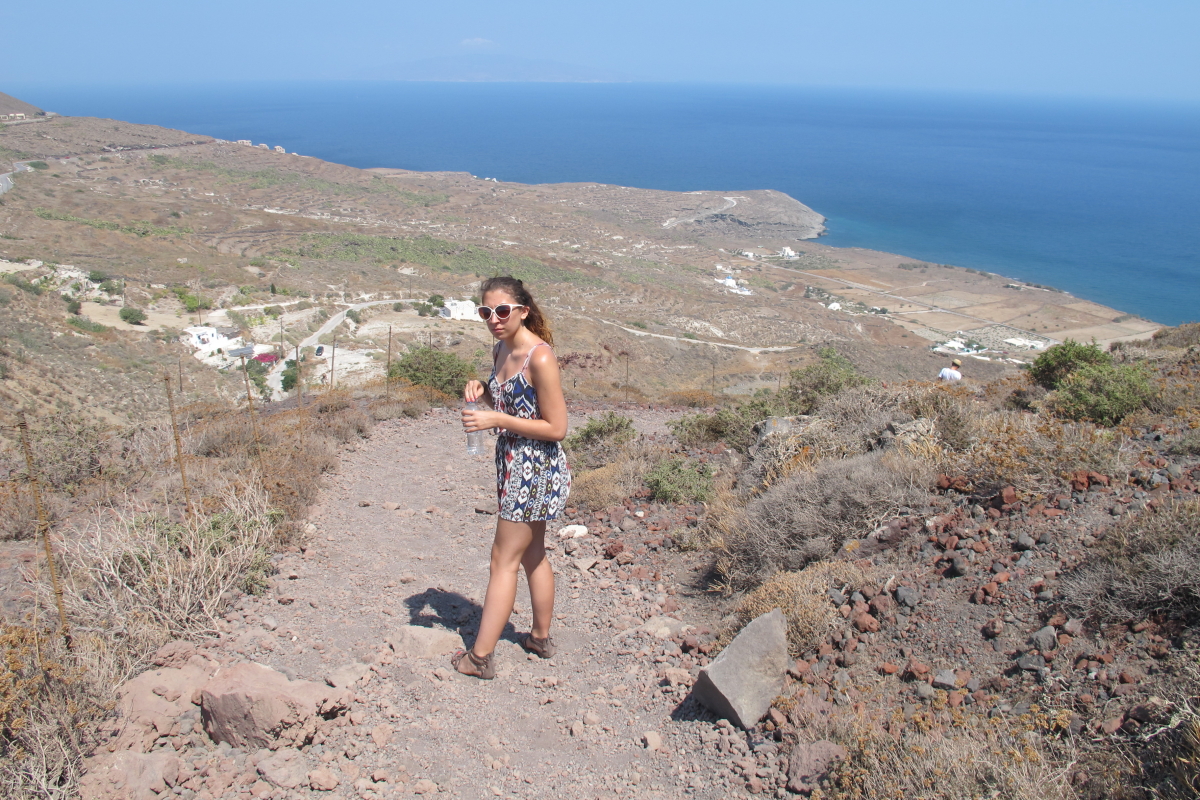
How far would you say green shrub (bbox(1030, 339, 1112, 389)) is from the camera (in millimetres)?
8312

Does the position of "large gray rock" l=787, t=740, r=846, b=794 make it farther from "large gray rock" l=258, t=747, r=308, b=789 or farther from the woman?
"large gray rock" l=258, t=747, r=308, b=789

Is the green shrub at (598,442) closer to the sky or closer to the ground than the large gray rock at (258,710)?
closer to the ground

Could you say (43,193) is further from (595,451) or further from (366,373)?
(595,451)

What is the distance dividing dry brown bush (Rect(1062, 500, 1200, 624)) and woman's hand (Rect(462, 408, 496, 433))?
8.44 ft

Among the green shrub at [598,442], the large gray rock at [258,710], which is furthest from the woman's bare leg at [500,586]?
the green shrub at [598,442]

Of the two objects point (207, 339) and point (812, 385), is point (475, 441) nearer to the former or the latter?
point (812, 385)

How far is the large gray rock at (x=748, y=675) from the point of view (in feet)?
9.66

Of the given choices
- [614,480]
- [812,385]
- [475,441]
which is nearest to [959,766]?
[475,441]

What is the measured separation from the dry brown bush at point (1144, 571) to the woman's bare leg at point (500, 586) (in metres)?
2.38

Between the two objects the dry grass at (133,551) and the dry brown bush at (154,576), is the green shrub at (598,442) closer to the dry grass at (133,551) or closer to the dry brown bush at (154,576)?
the dry grass at (133,551)

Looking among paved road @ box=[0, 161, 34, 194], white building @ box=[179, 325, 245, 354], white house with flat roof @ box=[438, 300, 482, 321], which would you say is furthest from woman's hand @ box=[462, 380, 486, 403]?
paved road @ box=[0, 161, 34, 194]

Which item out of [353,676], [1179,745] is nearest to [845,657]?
[1179,745]

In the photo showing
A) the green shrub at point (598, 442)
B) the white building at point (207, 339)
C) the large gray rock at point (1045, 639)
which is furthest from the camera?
the white building at point (207, 339)

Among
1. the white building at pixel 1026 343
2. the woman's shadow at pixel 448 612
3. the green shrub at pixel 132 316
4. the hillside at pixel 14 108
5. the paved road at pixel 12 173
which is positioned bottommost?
the white building at pixel 1026 343
